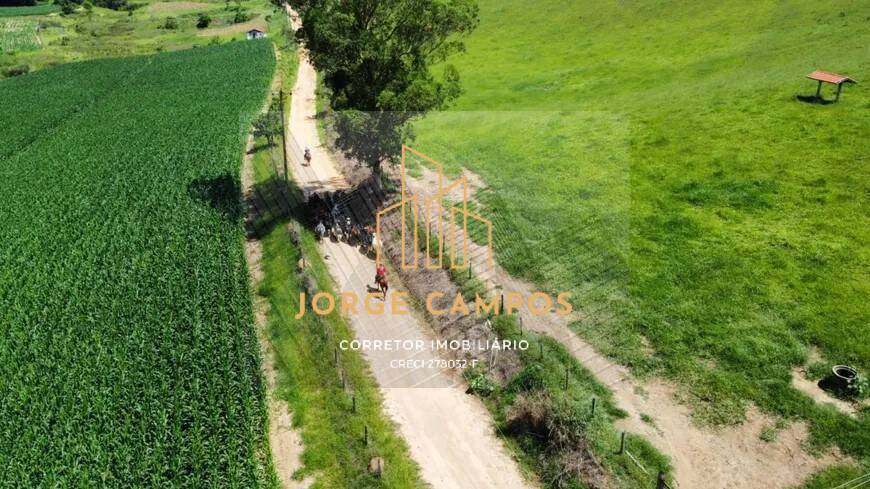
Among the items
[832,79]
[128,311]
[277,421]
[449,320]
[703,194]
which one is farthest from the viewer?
[832,79]

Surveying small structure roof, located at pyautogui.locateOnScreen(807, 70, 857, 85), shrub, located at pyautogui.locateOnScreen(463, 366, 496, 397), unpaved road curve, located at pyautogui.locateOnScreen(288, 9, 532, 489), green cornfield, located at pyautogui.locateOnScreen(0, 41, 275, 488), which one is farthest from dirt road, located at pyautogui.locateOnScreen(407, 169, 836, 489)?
small structure roof, located at pyautogui.locateOnScreen(807, 70, 857, 85)

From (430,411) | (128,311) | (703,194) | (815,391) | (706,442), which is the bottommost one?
(430,411)

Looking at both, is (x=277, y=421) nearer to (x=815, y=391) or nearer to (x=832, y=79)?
(x=815, y=391)

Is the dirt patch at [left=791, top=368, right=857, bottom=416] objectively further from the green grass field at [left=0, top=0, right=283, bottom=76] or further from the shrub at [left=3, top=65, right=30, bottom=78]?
the shrub at [left=3, top=65, right=30, bottom=78]

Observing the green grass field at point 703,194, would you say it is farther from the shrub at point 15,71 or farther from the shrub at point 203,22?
the shrub at point 203,22

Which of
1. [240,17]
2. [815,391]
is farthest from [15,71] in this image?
[815,391]

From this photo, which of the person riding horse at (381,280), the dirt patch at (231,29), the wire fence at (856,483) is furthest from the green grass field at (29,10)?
the wire fence at (856,483)
